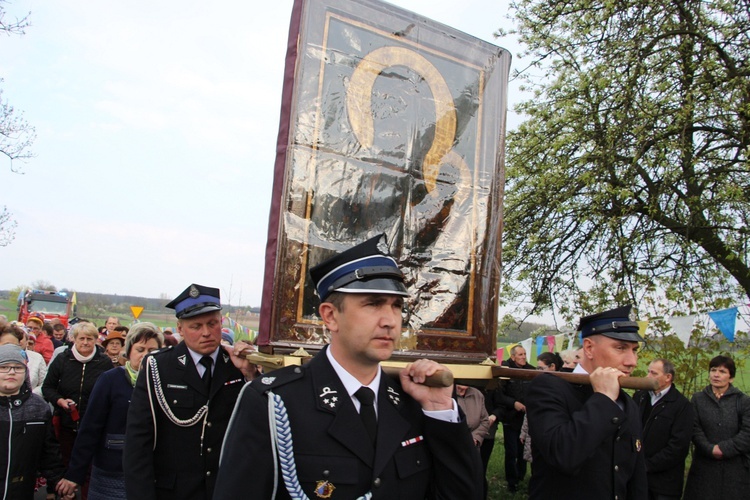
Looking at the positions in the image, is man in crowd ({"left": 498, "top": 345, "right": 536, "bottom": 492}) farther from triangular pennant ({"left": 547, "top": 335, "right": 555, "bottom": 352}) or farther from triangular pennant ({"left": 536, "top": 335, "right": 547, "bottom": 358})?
triangular pennant ({"left": 536, "top": 335, "right": 547, "bottom": 358})

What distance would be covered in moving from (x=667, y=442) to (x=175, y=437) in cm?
461

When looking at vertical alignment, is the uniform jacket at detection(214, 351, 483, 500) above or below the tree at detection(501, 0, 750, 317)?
below

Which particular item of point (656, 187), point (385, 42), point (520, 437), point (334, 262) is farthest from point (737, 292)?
point (334, 262)

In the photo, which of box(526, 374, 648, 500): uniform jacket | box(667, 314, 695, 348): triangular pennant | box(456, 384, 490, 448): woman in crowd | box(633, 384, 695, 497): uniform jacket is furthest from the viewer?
box(667, 314, 695, 348): triangular pennant

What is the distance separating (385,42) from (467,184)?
901mm

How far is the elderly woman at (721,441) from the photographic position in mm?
5426

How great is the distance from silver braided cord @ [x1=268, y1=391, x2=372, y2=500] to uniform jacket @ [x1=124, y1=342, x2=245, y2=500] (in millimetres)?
1662

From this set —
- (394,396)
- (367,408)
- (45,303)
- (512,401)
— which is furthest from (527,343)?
(45,303)

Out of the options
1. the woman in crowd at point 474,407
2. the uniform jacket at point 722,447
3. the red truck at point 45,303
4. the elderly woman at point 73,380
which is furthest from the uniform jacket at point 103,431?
the red truck at point 45,303

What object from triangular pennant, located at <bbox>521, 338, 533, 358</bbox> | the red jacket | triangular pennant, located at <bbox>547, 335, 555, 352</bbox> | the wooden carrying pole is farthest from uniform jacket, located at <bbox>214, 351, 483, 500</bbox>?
triangular pennant, located at <bbox>547, 335, 555, 352</bbox>

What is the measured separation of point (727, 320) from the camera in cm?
762

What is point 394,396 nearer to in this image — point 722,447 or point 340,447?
point 340,447

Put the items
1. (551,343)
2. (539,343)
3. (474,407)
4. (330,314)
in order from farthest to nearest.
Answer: (539,343)
(551,343)
(474,407)
(330,314)

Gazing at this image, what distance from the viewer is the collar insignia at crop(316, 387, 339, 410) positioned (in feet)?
6.23
